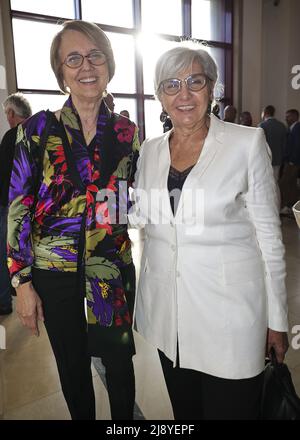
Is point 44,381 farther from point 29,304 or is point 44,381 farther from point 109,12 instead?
point 109,12

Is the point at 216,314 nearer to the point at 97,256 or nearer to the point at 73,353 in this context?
the point at 97,256

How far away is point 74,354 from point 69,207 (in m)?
0.54

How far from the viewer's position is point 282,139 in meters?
5.97

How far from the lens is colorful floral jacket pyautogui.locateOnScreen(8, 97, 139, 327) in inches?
48.0

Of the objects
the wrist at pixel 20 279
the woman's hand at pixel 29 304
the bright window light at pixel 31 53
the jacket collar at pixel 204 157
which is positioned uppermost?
the bright window light at pixel 31 53

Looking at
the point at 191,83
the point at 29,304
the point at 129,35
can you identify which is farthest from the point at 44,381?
the point at 129,35

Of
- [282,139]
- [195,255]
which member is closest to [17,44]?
[282,139]

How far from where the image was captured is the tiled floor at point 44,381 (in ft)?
6.07

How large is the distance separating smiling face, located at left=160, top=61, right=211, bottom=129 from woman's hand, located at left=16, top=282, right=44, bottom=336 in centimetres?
74

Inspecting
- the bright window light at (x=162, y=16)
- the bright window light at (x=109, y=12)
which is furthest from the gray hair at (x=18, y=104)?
the bright window light at (x=162, y=16)

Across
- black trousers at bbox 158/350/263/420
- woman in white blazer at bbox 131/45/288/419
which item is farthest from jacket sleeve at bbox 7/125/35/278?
black trousers at bbox 158/350/263/420

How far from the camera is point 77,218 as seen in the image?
1.22 metres

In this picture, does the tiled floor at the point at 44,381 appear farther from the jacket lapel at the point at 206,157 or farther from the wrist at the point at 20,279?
the jacket lapel at the point at 206,157

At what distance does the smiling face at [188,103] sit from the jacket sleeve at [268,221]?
20 cm
